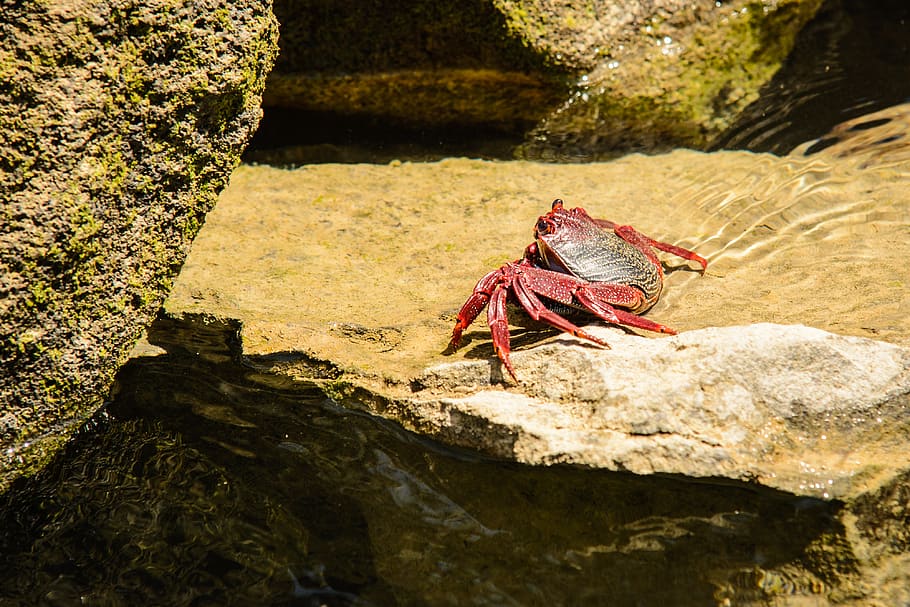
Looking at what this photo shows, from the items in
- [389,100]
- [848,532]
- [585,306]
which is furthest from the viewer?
[389,100]

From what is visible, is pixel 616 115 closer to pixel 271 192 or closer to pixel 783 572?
pixel 271 192

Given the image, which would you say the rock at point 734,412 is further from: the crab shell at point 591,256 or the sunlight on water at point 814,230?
the crab shell at point 591,256

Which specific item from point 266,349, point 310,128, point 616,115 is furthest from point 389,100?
point 266,349

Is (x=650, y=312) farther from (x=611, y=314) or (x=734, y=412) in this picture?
(x=734, y=412)

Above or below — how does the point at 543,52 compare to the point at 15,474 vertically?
above

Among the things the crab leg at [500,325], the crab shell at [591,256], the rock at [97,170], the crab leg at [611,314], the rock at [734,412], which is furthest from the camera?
the crab shell at [591,256]

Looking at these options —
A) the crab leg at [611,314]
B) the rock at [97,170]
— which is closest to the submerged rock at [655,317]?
the crab leg at [611,314]
